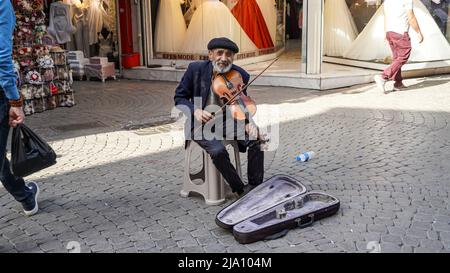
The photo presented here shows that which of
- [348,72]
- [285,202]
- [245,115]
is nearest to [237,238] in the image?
[285,202]

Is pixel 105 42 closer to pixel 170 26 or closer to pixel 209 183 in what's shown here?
pixel 170 26

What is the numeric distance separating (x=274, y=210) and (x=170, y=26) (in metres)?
8.86

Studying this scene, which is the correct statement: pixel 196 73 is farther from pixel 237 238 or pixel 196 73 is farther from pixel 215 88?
pixel 237 238

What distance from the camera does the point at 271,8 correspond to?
527 inches

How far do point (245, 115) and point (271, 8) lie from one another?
9607 mm

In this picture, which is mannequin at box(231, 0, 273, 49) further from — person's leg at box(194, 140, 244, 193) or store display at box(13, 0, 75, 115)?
person's leg at box(194, 140, 244, 193)

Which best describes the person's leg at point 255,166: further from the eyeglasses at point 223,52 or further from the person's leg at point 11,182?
the person's leg at point 11,182

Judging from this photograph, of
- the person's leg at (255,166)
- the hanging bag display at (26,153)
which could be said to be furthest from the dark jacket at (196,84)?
the hanging bag display at (26,153)

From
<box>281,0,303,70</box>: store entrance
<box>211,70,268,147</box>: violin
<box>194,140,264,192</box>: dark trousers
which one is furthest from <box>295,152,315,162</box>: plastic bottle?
<box>281,0,303,70</box>: store entrance

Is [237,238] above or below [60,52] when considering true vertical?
below

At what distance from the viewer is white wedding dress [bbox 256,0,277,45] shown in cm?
1289

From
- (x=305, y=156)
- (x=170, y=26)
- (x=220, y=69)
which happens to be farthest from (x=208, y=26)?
(x=220, y=69)

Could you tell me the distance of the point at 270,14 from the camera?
13.4 m

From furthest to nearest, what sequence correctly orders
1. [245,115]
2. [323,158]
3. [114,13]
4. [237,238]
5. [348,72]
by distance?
[114,13], [348,72], [323,158], [245,115], [237,238]
